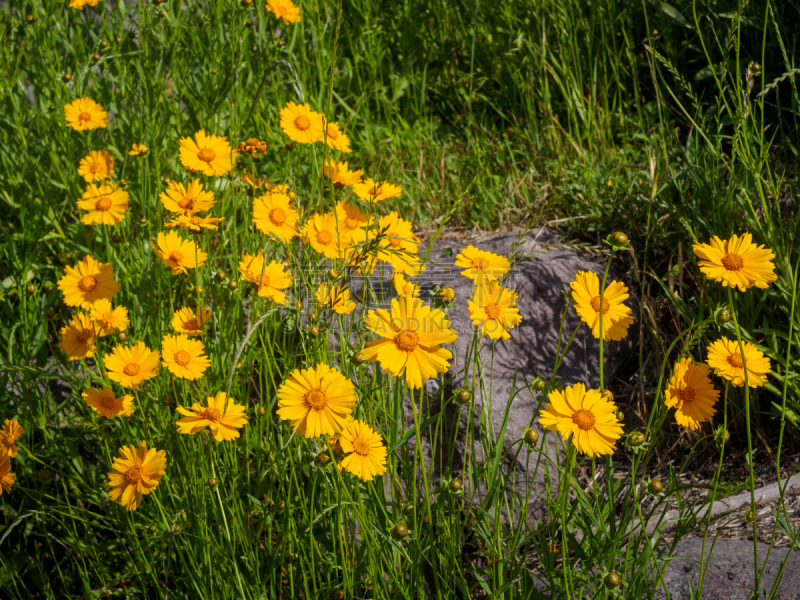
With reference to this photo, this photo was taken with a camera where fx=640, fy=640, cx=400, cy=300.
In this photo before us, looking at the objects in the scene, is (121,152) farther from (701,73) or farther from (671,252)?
(701,73)

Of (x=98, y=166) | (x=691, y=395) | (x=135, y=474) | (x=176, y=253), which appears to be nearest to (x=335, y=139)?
(x=176, y=253)

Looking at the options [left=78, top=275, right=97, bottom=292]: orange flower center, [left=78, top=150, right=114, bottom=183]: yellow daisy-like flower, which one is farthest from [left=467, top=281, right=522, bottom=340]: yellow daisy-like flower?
[left=78, top=150, right=114, bottom=183]: yellow daisy-like flower

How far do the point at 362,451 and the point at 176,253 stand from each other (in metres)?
0.70

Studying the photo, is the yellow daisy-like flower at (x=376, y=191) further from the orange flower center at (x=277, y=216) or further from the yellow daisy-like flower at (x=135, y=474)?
the yellow daisy-like flower at (x=135, y=474)

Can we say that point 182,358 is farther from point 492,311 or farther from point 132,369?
point 492,311

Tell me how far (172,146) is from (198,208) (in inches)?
40.0

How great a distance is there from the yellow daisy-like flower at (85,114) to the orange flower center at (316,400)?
52.2 inches

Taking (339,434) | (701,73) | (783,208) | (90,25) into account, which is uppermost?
(90,25)

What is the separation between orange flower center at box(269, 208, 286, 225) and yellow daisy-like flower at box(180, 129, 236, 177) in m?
0.21

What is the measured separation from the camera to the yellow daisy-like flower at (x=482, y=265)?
1321mm

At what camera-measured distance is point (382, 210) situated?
85.0 inches

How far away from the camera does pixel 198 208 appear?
1519 millimetres

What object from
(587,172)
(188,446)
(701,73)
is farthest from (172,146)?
(701,73)

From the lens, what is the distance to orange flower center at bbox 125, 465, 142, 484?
1.20m
